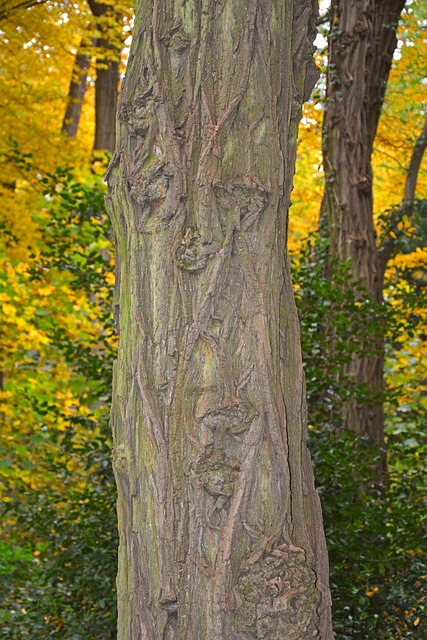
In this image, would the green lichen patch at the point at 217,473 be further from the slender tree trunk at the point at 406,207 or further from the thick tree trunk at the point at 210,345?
the slender tree trunk at the point at 406,207

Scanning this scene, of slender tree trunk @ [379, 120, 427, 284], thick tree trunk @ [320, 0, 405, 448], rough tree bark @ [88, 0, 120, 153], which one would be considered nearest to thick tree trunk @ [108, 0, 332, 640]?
thick tree trunk @ [320, 0, 405, 448]

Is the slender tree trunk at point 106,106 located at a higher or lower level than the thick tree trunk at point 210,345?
higher

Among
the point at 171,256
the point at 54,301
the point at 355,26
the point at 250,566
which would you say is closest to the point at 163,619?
the point at 250,566

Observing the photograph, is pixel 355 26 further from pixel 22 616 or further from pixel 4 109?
pixel 22 616

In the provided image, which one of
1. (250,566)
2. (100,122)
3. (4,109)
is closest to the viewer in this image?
(250,566)

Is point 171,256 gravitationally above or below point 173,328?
above

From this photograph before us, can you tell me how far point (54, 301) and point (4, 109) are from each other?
2.13 metres

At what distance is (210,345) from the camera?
2.62 m

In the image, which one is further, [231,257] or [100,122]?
[100,122]

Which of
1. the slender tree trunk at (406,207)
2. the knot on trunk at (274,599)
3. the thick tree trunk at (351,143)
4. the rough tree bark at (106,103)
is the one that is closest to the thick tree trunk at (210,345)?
the knot on trunk at (274,599)

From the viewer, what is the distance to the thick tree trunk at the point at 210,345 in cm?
256

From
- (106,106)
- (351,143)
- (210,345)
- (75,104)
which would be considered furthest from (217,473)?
(75,104)

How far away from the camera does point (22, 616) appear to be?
564 centimetres

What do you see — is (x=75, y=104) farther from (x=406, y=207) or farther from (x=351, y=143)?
(x=351, y=143)
